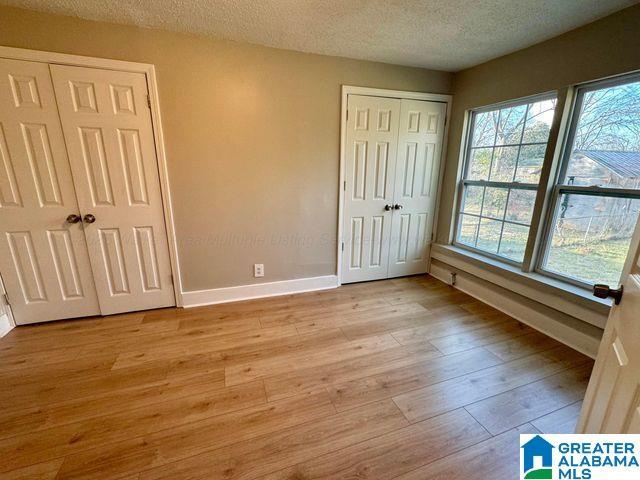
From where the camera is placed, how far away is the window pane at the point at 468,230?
119 inches

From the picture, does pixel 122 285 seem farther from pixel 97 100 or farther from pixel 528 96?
pixel 528 96

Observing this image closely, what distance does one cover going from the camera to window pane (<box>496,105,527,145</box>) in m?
2.51

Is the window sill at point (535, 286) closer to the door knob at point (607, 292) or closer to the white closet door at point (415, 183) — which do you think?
the white closet door at point (415, 183)

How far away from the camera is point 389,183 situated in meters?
3.07

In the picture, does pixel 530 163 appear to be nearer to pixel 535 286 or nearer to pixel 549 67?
pixel 549 67

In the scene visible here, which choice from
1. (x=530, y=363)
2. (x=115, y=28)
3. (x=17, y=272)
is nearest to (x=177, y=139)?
(x=115, y=28)

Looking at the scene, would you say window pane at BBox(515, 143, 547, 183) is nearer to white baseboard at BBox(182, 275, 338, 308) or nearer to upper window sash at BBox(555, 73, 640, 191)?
upper window sash at BBox(555, 73, 640, 191)

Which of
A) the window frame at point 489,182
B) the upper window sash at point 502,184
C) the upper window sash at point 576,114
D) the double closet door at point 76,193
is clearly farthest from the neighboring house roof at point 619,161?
the double closet door at point 76,193

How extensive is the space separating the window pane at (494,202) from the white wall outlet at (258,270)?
244cm

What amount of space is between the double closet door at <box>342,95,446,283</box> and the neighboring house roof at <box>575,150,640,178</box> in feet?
4.67

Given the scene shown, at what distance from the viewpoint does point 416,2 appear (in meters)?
1.73

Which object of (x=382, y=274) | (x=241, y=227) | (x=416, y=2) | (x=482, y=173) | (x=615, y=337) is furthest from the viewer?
(x=382, y=274)

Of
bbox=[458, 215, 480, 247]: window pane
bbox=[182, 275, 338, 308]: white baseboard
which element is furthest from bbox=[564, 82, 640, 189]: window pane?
bbox=[182, 275, 338, 308]: white baseboard

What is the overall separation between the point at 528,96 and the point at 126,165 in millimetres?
3475
